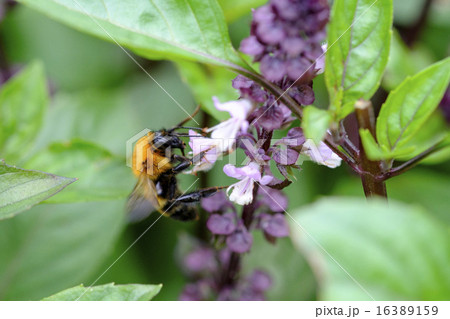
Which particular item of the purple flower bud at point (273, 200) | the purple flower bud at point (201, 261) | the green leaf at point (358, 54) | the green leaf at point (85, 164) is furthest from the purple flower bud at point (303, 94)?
the purple flower bud at point (201, 261)

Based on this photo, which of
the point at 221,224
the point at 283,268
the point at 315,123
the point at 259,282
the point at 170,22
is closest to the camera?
the point at 315,123

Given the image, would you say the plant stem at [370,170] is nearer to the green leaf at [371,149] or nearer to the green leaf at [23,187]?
the green leaf at [371,149]

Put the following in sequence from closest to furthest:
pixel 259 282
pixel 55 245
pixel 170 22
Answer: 1. pixel 170 22
2. pixel 259 282
3. pixel 55 245

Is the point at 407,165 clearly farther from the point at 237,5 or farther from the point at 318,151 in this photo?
the point at 237,5

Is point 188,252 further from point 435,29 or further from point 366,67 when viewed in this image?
point 435,29

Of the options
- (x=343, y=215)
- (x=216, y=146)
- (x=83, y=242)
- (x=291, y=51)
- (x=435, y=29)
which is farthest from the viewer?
(x=435, y=29)

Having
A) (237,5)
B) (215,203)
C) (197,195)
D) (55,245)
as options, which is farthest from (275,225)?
(55,245)

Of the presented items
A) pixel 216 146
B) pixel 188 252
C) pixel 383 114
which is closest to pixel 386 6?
pixel 383 114
